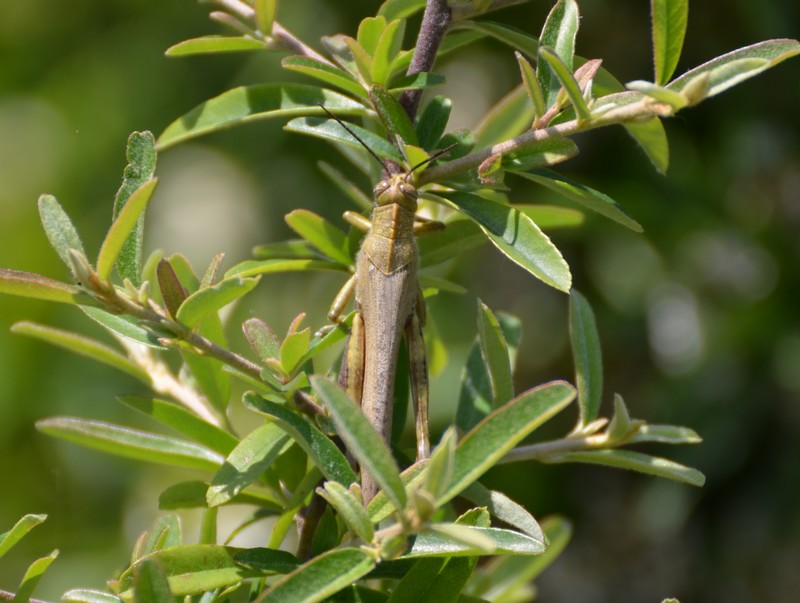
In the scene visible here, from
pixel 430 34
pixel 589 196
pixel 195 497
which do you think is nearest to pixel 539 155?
pixel 589 196

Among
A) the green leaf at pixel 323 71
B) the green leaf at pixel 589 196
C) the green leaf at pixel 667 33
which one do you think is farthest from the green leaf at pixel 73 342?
the green leaf at pixel 667 33

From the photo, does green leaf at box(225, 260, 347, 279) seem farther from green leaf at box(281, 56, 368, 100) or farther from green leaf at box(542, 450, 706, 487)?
green leaf at box(542, 450, 706, 487)

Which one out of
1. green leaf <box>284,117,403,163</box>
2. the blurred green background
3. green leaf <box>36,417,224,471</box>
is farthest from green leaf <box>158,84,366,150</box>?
the blurred green background

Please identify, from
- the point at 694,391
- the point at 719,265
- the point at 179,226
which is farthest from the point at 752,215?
the point at 179,226

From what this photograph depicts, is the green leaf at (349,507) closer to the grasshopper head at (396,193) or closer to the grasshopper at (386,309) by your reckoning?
the grasshopper at (386,309)

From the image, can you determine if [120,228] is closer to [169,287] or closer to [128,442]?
[169,287]

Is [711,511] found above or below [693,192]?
below

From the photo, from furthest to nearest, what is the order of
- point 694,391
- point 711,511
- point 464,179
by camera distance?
point 711,511, point 694,391, point 464,179

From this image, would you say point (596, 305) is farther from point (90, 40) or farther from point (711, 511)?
point (90, 40)
